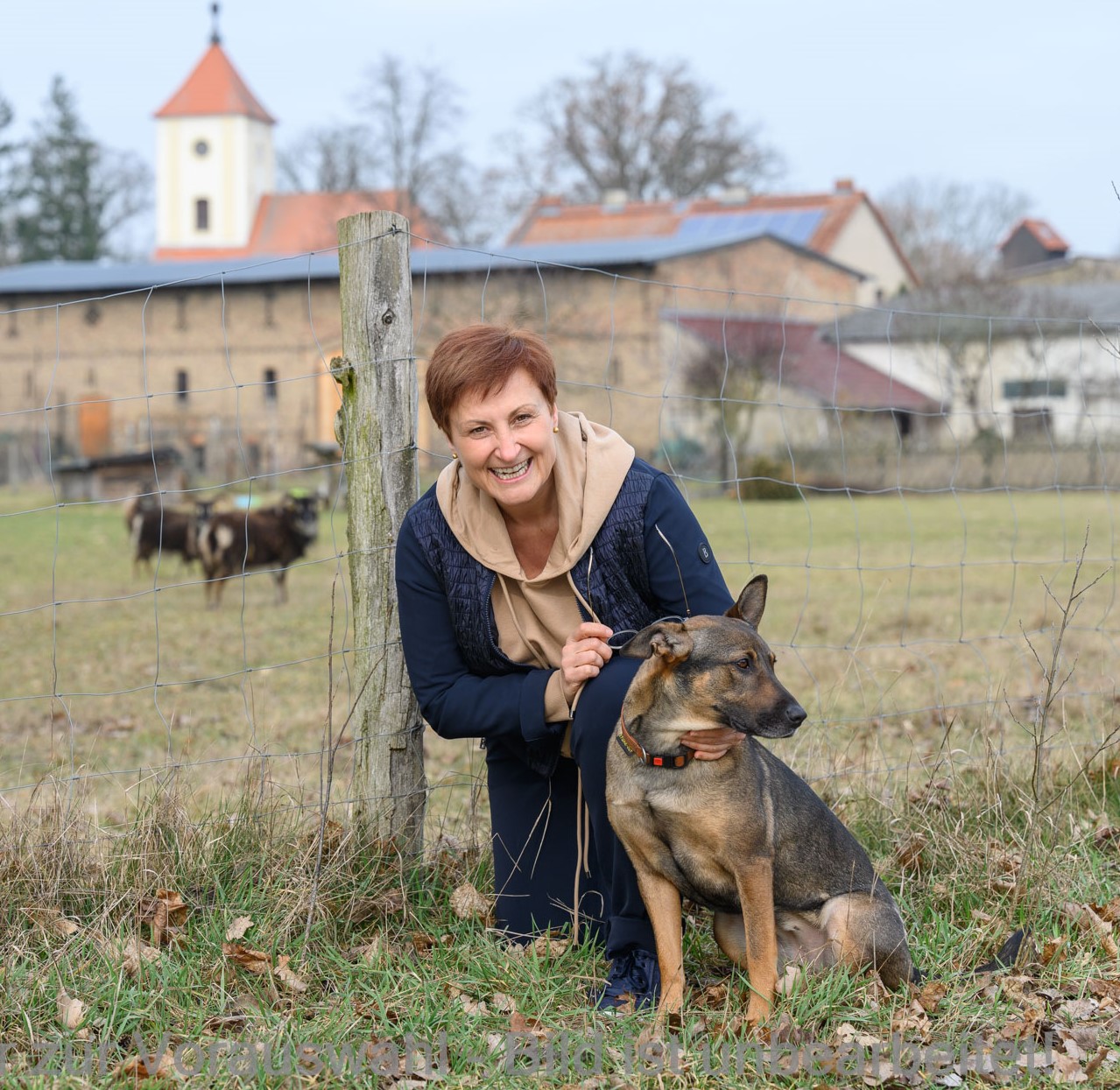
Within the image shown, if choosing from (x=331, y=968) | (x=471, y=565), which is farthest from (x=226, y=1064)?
(x=471, y=565)

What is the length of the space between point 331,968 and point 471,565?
1180 mm

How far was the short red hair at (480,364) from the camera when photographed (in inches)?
138

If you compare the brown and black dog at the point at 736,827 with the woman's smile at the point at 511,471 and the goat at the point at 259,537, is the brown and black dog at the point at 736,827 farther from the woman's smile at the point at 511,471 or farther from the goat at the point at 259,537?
the goat at the point at 259,537

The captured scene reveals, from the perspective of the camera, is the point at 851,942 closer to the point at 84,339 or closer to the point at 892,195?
the point at 84,339

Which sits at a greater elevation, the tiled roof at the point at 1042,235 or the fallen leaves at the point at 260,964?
the tiled roof at the point at 1042,235

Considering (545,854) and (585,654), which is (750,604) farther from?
(545,854)

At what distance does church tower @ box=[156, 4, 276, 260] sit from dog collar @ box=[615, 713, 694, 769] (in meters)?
68.2

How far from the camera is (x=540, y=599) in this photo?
12.0ft

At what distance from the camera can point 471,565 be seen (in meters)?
3.66

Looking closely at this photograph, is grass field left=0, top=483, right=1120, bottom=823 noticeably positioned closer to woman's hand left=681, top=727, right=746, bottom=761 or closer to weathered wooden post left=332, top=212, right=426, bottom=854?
weathered wooden post left=332, top=212, right=426, bottom=854

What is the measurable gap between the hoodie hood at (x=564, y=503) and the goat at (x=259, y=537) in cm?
1076

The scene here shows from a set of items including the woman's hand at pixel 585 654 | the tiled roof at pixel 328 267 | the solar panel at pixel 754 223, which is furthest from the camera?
the solar panel at pixel 754 223

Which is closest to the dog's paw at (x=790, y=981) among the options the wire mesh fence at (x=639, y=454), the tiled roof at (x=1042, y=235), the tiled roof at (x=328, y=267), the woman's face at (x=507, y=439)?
the wire mesh fence at (x=639, y=454)

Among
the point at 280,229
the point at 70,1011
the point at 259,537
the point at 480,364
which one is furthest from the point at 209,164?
the point at 70,1011
